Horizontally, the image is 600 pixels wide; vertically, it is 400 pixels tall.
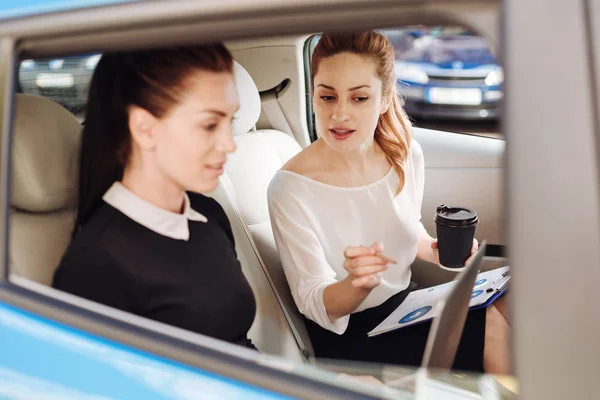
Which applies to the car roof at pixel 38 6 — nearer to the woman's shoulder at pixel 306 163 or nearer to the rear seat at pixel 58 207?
the rear seat at pixel 58 207

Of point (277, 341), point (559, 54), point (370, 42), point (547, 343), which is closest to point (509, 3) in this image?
point (559, 54)

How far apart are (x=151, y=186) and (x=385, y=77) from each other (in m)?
0.70

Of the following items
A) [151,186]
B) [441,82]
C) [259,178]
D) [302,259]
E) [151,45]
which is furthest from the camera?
[441,82]

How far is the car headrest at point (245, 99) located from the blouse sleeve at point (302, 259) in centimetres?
24

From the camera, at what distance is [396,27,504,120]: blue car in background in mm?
1549

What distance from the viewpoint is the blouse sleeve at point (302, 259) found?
1.48 metres

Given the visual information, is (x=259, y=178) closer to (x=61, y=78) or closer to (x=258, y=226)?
(x=258, y=226)

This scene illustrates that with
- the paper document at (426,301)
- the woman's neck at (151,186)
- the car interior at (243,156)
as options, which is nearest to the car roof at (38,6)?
the car interior at (243,156)

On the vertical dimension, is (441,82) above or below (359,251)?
above

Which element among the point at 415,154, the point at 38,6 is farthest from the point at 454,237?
A: the point at 38,6

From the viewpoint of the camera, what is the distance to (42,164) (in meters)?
1.09

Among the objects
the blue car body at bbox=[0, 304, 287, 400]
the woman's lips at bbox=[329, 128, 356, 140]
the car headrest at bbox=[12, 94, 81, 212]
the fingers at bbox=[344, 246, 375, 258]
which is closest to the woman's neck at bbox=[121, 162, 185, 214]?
the car headrest at bbox=[12, 94, 81, 212]

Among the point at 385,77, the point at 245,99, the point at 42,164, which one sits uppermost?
the point at 385,77

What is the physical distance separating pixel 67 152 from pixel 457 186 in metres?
1.56
